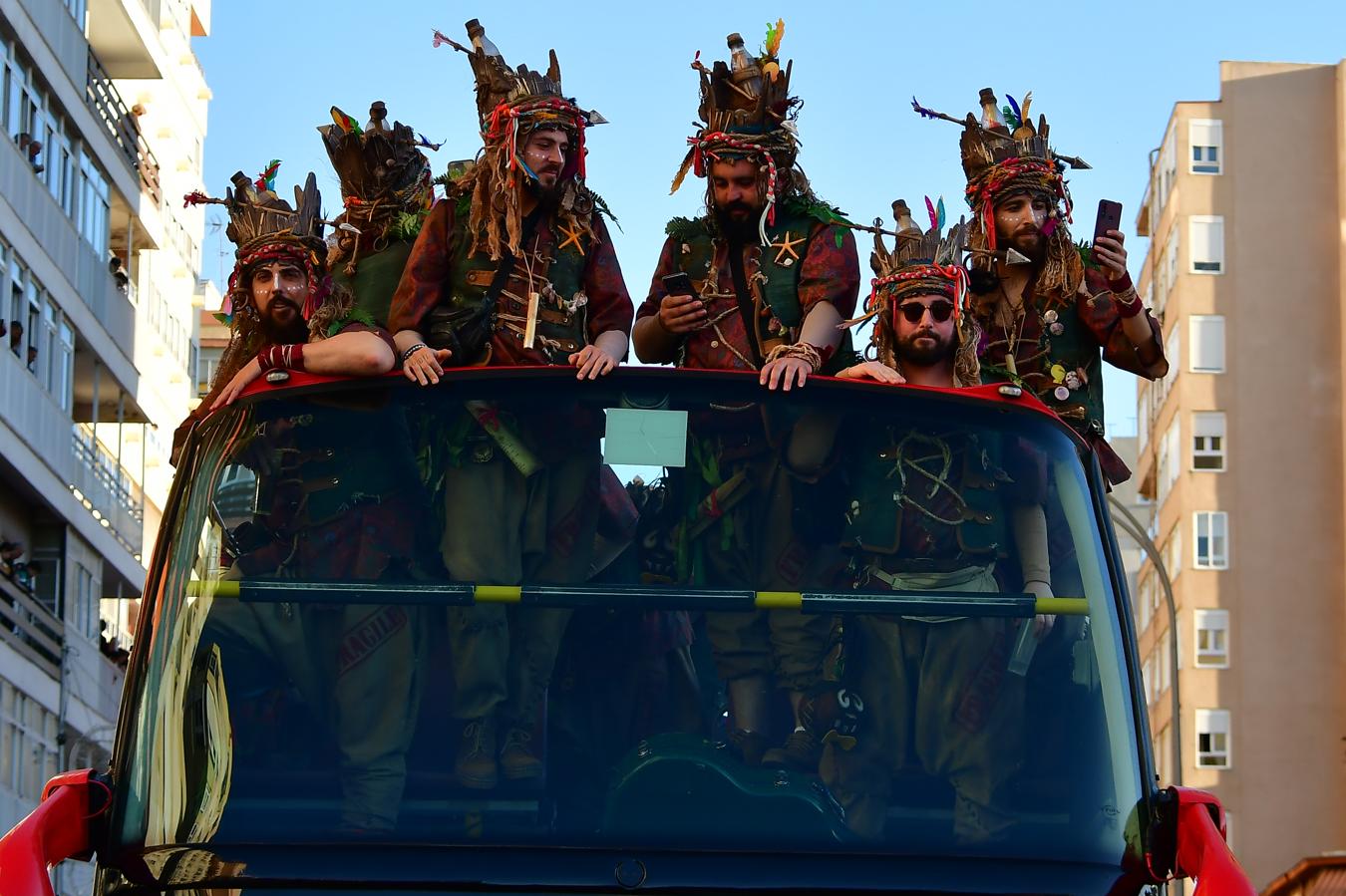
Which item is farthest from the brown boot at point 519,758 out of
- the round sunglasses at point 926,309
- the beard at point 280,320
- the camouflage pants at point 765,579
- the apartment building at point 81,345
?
the apartment building at point 81,345

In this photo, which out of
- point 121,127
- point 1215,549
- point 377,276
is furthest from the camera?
point 1215,549

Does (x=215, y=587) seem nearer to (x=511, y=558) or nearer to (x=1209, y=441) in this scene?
(x=511, y=558)

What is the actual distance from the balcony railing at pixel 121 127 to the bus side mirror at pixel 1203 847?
1502 inches

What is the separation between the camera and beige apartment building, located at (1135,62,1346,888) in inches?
2714

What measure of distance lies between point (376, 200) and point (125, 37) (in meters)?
37.6

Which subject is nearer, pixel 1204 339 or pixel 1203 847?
pixel 1203 847

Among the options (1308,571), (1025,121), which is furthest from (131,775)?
(1308,571)

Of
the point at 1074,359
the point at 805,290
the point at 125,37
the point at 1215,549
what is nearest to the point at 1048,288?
the point at 1074,359

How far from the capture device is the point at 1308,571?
6975 centimetres

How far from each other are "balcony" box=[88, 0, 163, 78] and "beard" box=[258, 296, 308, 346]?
3708 cm

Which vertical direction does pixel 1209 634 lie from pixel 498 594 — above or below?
below

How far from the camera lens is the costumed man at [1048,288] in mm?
8398

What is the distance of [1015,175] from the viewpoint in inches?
338

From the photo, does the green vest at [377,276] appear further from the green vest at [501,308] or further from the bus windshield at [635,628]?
the bus windshield at [635,628]
